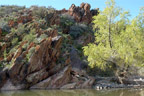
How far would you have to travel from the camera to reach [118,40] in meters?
10.5

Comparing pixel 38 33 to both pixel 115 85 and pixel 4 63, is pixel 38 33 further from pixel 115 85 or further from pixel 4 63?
pixel 115 85

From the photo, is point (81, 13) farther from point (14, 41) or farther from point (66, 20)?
point (14, 41)

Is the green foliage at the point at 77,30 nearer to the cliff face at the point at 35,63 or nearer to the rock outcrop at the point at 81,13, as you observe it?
the rock outcrop at the point at 81,13

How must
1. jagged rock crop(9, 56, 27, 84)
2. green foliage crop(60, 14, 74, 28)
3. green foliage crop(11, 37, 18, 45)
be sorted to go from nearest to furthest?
jagged rock crop(9, 56, 27, 84)
green foliage crop(11, 37, 18, 45)
green foliage crop(60, 14, 74, 28)

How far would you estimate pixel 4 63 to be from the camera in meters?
24.3

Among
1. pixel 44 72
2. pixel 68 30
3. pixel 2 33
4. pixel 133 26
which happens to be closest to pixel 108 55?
pixel 133 26

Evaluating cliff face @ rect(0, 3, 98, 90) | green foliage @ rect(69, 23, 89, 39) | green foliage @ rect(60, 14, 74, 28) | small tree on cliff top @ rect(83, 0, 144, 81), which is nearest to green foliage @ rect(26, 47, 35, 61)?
cliff face @ rect(0, 3, 98, 90)

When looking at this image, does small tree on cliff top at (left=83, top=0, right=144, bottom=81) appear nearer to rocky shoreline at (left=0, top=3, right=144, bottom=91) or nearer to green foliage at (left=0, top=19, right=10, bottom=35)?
rocky shoreline at (left=0, top=3, right=144, bottom=91)

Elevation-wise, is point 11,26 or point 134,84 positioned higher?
point 11,26

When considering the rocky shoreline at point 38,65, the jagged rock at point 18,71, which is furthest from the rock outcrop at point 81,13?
the jagged rock at point 18,71

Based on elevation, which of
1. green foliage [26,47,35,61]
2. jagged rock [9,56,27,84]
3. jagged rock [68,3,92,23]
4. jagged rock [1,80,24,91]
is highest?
jagged rock [68,3,92,23]

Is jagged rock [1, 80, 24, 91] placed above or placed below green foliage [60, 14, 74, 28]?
below

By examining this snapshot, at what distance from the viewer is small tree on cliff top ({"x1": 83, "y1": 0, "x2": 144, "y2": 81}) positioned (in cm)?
1032

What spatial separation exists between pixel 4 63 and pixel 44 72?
5517 mm
